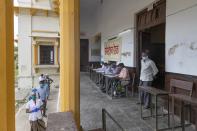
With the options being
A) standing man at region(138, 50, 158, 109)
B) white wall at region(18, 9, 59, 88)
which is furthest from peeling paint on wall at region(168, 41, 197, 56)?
white wall at region(18, 9, 59, 88)

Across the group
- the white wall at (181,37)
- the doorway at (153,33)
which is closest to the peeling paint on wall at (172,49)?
the white wall at (181,37)

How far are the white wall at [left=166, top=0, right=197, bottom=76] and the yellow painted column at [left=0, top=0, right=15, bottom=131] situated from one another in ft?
10.9

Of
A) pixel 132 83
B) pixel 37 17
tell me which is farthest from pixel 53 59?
pixel 132 83

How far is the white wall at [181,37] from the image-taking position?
11.6 ft

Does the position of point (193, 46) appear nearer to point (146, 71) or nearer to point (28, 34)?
point (146, 71)

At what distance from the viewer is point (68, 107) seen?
6.45ft

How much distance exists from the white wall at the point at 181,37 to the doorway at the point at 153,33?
0.60 meters

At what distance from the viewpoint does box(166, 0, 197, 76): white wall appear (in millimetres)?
3537

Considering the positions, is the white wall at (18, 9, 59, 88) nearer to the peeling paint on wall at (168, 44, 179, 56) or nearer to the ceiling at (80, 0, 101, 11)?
the ceiling at (80, 0, 101, 11)

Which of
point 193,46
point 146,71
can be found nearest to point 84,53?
point 146,71

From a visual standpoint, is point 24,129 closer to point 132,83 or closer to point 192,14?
point 132,83

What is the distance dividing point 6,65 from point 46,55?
33.6 ft
